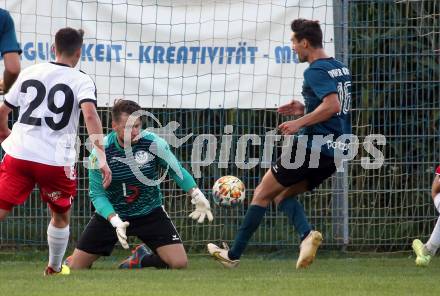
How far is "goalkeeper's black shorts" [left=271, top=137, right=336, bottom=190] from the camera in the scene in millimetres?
8742

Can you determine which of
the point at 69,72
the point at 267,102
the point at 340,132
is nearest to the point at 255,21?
the point at 267,102

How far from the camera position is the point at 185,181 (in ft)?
30.0

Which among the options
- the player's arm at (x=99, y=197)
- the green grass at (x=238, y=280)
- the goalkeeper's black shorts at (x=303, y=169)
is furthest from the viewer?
the player's arm at (x=99, y=197)

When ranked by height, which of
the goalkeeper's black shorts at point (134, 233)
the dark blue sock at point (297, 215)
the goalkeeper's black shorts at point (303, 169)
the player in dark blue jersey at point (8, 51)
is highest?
the player in dark blue jersey at point (8, 51)

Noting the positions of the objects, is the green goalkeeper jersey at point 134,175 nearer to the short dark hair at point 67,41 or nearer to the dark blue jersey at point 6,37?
the short dark hair at point 67,41

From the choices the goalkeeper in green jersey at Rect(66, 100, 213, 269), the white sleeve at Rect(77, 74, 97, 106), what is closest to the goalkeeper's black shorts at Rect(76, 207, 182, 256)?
the goalkeeper in green jersey at Rect(66, 100, 213, 269)

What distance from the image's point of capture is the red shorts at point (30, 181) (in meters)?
7.52

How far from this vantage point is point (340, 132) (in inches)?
349

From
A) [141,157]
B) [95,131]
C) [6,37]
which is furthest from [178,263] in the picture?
[6,37]

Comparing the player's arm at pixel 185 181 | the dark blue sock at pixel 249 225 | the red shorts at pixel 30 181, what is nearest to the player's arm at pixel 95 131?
the red shorts at pixel 30 181

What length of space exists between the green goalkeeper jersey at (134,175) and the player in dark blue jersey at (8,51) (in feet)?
6.31

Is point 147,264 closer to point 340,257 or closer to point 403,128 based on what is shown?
point 340,257

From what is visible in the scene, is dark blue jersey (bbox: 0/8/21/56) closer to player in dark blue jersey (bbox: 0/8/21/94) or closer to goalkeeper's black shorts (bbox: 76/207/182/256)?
player in dark blue jersey (bbox: 0/8/21/94)

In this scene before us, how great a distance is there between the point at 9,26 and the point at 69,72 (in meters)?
0.52
